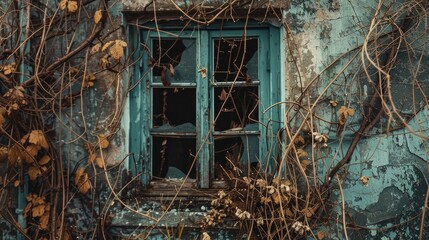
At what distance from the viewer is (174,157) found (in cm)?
423

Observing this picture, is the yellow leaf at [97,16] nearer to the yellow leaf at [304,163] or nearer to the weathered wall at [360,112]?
the weathered wall at [360,112]

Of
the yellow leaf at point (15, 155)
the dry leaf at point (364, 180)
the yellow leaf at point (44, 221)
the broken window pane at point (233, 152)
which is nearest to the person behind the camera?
the dry leaf at point (364, 180)

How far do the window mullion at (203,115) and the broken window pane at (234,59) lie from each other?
94mm

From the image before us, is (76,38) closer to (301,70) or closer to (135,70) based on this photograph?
(135,70)

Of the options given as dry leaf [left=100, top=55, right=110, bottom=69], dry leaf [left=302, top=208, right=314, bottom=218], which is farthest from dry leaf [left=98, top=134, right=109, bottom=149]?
dry leaf [left=302, top=208, right=314, bottom=218]

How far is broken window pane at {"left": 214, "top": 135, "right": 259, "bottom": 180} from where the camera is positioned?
162 inches

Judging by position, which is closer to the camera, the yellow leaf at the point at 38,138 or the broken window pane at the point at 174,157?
the yellow leaf at the point at 38,138

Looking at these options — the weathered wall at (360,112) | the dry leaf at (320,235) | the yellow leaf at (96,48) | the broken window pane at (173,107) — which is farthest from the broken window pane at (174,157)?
the dry leaf at (320,235)

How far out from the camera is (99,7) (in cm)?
409

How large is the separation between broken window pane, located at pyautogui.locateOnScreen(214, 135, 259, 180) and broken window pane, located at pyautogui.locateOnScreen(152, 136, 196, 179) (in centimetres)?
18

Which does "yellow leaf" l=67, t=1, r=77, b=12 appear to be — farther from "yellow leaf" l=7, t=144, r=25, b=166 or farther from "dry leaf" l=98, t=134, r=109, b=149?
"yellow leaf" l=7, t=144, r=25, b=166

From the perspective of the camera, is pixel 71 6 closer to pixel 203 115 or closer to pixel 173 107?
pixel 173 107

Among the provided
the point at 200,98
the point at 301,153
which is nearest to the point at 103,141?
the point at 200,98

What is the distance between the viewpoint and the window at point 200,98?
4.16 m
